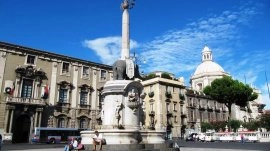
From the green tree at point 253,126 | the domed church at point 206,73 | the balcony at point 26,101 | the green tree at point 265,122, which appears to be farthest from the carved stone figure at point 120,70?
the domed church at point 206,73

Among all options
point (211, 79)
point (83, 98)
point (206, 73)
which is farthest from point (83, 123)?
point (206, 73)

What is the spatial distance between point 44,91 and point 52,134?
626cm

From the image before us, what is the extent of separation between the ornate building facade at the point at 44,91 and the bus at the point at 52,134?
5.57 ft

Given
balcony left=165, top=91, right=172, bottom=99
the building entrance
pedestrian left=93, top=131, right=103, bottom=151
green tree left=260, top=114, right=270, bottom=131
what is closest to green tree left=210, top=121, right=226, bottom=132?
green tree left=260, top=114, right=270, bottom=131

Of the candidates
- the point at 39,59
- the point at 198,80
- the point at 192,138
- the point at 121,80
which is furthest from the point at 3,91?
the point at 198,80

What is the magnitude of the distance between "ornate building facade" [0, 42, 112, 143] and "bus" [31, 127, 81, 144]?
170 centimetres

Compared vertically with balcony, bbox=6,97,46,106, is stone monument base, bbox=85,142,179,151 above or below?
below

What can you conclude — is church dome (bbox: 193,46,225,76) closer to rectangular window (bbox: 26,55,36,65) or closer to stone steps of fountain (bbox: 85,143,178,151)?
rectangular window (bbox: 26,55,36,65)

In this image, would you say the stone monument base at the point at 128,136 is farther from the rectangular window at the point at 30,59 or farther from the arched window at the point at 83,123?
the arched window at the point at 83,123

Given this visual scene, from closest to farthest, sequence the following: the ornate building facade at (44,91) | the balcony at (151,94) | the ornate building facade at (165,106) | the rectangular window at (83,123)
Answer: the ornate building facade at (44,91), the rectangular window at (83,123), the ornate building facade at (165,106), the balcony at (151,94)

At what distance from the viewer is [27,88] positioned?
37.2 m

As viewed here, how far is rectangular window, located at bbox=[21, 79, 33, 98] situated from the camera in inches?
1446

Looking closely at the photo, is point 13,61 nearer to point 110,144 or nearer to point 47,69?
point 47,69

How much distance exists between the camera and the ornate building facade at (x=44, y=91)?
115 feet
